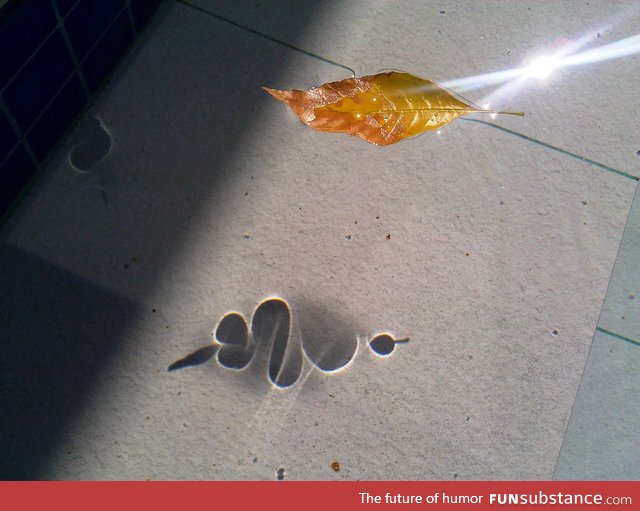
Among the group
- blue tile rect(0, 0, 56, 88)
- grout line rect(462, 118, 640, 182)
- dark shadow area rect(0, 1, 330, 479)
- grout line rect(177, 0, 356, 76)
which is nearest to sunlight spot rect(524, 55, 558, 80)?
grout line rect(462, 118, 640, 182)

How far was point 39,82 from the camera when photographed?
2133 mm

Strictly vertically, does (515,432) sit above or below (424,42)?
below

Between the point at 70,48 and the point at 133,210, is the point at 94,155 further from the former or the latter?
the point at 70,48

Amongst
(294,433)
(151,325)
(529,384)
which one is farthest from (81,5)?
(529,384)

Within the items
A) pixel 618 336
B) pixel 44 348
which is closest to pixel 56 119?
pixel 44 348

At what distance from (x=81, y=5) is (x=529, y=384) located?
1902 millimetres

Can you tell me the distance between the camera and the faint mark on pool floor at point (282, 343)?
2203mm

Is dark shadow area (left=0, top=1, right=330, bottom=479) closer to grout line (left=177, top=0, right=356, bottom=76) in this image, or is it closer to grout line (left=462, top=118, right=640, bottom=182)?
grout line (left=177, top=0, right=356, bottom=76)

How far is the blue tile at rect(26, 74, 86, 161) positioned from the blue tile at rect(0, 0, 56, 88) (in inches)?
10.8

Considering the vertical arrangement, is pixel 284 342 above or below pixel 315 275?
below

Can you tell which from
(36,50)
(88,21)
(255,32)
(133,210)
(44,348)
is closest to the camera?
(36,50)

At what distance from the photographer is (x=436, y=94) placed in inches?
103

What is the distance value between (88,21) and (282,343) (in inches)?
48.7

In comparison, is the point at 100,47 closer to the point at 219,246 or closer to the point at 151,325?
the point at 219,246
